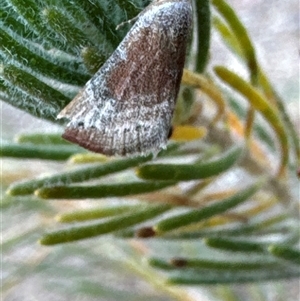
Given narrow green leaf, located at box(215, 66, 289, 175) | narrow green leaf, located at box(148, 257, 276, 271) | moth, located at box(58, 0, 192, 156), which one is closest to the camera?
moth, located at box(58, 0, 192, 156)

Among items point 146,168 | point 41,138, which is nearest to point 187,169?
point 146,168

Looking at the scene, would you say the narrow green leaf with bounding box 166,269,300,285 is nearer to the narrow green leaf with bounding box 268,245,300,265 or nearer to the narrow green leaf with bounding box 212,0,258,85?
the narrow green leaf with bounding box 268,245,300,265

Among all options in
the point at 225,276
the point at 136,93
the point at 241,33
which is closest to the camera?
the point at 136,93

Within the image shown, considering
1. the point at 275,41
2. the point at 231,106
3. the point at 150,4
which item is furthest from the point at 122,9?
the point at 275,41

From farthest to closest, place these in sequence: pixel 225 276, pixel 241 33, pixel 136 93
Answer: pixel 225 276
pixel 241 33
pixel 136 93

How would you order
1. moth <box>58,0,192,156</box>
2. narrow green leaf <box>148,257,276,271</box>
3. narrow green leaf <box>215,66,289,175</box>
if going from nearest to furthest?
moth <box>58,0,192,156</box> < narrow green leaf <box>215,66,289,175</box> < narrow green leaf <box>148,257,276,271</box>

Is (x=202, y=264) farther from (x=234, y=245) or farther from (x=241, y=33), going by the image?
(x=241, y=33)

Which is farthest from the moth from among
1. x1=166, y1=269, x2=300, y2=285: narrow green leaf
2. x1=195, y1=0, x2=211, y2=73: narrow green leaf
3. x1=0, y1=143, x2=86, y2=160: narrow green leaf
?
x1=166, y1=269, x2=300, y2=285: narrow green leaf
